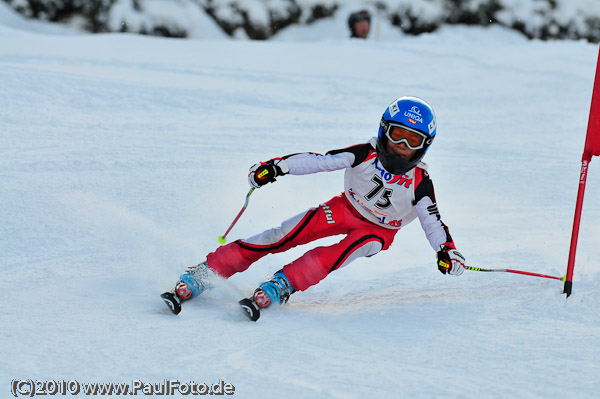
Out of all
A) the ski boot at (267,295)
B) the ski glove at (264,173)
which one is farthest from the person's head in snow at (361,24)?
the ski boot at (267,295)

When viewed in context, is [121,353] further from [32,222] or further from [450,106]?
[450,106]

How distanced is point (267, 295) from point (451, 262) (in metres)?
0.99

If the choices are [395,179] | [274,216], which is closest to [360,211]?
[395,179]

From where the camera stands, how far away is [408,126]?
3.79 meters

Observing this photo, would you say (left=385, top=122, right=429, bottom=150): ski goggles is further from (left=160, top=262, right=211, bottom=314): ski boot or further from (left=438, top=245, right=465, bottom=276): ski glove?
(left=160, top=262, right=211, bottom=314): ski boot

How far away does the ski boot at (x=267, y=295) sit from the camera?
3.36 meters

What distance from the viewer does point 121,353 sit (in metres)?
2.75

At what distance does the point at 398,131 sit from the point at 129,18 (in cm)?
1109

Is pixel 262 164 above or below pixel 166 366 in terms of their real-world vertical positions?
above

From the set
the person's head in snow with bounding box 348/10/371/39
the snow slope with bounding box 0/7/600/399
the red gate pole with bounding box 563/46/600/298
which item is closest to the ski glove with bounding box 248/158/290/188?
the snow slope with bounding box 0/7/600/399

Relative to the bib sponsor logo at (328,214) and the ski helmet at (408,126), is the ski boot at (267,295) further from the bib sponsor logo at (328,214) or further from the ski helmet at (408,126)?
the ski helmet at (408,126)

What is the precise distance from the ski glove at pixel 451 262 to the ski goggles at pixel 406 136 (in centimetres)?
60

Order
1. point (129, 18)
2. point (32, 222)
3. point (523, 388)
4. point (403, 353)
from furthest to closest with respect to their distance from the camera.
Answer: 1. point (129, 18)
2. point (32, 222)
3. point (403, 353)
4. point (523, 388)

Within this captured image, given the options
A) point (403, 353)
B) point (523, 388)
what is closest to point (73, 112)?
point (403, 353)
